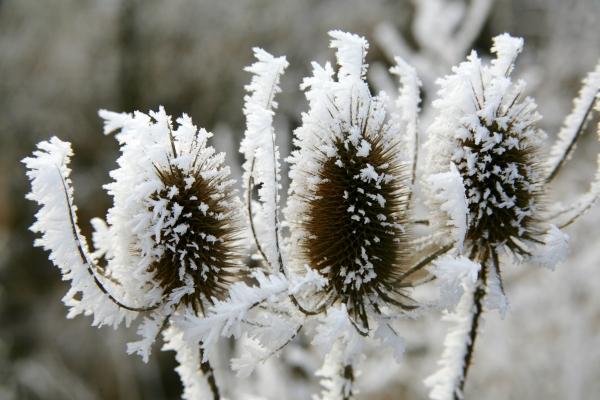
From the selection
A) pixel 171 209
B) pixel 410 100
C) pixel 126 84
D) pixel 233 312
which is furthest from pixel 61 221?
pixel 126 84

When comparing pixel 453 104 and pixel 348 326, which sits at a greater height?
pixel 453 104

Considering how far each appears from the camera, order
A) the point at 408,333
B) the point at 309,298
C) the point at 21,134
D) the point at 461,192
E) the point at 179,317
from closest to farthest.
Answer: the point at 461,192 → the point at 179,317 → the point at 309,298 → the point at 408,333 → the point at 21,134

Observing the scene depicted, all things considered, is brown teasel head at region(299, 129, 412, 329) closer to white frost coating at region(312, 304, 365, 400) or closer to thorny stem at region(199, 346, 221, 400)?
white frost coating at region(312, 304, 365, 400)

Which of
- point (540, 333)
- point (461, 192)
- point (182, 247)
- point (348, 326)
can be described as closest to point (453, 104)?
point (461, 192)

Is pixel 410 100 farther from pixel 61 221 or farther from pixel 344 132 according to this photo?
pixel 61 221

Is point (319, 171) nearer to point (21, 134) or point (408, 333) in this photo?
point (408, 333)

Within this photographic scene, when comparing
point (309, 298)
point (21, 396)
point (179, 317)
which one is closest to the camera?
point (179, 317)

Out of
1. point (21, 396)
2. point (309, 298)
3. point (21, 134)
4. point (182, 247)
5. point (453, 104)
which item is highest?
point (21, 134)
